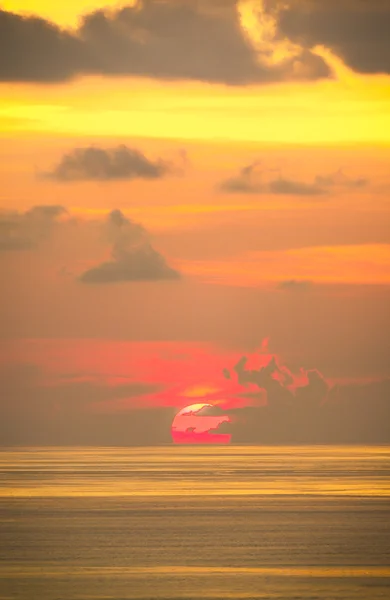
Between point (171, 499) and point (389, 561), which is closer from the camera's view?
point (389, 561)

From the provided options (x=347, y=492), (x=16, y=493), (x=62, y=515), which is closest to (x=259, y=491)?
(x=347, y=492)

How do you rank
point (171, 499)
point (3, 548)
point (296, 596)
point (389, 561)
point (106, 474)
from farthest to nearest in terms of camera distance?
point (106, 474)
point (171, 499)
point (3, 548)
point (389, 561)
point (296, 596)

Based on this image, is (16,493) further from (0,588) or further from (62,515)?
(0,588)

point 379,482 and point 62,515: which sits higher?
point 379,482

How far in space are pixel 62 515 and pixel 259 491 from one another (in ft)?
64.8

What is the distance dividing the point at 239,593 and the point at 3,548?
12.0 metres

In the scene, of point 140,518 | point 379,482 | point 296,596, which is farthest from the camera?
point 379,482

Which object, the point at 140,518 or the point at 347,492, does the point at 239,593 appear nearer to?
the point at 140,518

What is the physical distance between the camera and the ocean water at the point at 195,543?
35000mm

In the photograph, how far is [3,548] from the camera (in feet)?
145

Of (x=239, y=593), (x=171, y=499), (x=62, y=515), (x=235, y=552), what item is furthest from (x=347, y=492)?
(x=239, y=593)

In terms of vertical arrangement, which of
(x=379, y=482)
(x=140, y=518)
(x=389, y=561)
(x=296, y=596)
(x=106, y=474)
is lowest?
(x=296, y=596)

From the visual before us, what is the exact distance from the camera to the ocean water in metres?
35.0

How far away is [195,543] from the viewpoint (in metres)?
45.2
